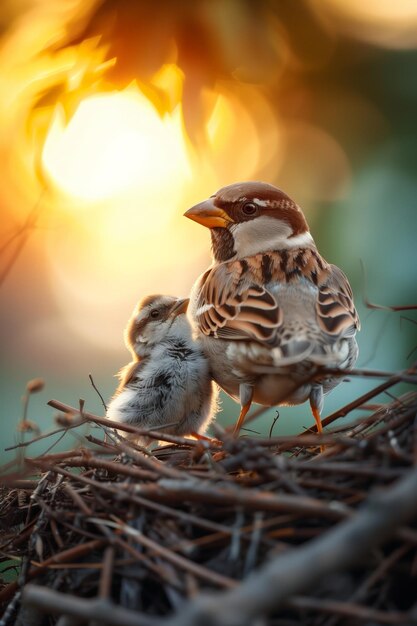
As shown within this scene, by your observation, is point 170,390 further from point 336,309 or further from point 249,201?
point 249,201

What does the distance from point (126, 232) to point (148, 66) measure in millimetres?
2210

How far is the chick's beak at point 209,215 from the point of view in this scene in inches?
199

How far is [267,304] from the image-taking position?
4.21 m

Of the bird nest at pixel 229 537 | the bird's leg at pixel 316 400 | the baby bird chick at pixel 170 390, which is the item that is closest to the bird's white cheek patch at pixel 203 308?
the baby bird chick at pixel 170 390

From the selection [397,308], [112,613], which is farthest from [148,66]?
[112,613]

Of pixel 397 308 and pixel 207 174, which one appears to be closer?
pixel 397 308

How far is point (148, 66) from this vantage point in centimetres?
521

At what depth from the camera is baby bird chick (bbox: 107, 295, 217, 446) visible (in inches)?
183

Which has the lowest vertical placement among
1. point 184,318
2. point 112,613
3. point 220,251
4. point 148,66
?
point 112,613

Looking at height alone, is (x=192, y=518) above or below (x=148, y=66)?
below

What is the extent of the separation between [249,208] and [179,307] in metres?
0.81

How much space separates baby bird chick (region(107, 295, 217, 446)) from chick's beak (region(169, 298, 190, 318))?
0.45 feet

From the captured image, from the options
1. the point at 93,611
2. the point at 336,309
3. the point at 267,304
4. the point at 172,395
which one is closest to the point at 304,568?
the point at 93,611

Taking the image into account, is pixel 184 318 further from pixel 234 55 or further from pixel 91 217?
pixel 234 55
